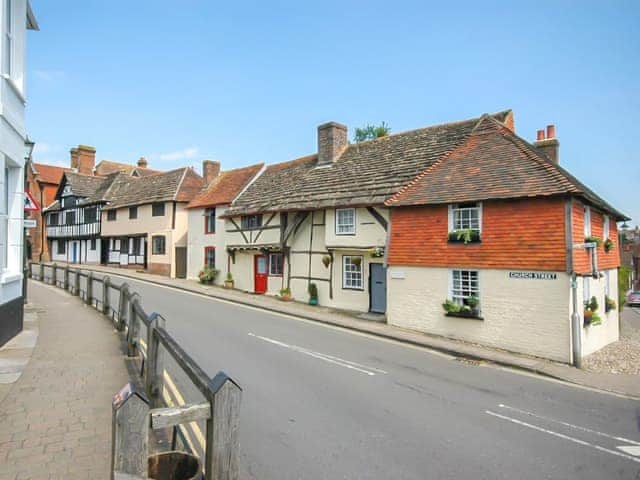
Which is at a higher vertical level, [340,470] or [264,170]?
[264,170]

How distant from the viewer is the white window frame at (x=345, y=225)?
19195 millimetres

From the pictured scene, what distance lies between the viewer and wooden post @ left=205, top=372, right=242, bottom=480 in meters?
3.33

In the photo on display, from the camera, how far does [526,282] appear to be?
13.4 metres

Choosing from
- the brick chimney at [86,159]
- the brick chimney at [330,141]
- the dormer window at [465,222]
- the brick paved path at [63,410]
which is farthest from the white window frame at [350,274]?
the brick chimney at [86,159]

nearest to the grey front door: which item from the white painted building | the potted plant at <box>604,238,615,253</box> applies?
the potted plant at <box>604,238,615,253</box>

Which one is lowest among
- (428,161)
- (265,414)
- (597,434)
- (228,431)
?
(597,434)

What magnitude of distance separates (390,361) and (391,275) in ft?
18.9

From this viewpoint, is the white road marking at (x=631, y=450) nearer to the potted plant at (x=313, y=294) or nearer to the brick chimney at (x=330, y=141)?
the potted plant at (x=313, y=294)

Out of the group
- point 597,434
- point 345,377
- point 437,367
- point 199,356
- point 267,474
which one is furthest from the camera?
point 437,367

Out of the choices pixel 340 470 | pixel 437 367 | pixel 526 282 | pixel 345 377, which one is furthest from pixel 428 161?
pixel 340 470

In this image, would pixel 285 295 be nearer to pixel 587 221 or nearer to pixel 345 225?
pixel 345 225

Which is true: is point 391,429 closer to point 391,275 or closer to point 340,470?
point 340,470

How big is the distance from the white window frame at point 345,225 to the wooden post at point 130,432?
1625 centimetres

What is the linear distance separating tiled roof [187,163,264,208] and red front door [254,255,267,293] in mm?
5071
